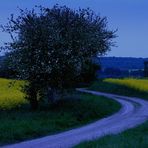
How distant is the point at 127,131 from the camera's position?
2194 centimetres

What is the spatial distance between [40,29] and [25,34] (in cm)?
99

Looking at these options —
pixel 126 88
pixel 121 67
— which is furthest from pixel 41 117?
pixel 121 67

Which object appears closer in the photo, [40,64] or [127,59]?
[40,64]

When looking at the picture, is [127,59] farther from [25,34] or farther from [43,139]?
[43,139]

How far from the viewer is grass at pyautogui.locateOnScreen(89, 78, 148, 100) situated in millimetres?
63231

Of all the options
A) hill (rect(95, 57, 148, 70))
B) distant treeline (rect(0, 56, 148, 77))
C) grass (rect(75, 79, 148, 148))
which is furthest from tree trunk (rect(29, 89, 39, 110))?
hill (rect(95, 57, 148, 70))

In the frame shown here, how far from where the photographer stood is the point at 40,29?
117 ft

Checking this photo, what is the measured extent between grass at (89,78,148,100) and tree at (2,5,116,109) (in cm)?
2250

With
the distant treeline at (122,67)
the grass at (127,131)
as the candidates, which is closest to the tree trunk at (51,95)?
the grass at (127,131)

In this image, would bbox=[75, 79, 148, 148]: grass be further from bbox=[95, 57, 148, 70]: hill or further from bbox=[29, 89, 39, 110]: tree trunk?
bbox=[95, 57, 148, 70]: hill

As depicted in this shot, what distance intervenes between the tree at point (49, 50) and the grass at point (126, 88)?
73.8 feet

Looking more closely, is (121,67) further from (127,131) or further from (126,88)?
(127,131)

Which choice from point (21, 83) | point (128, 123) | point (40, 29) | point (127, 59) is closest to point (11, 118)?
point (128, 123)

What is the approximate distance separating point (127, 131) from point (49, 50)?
14242 mm
